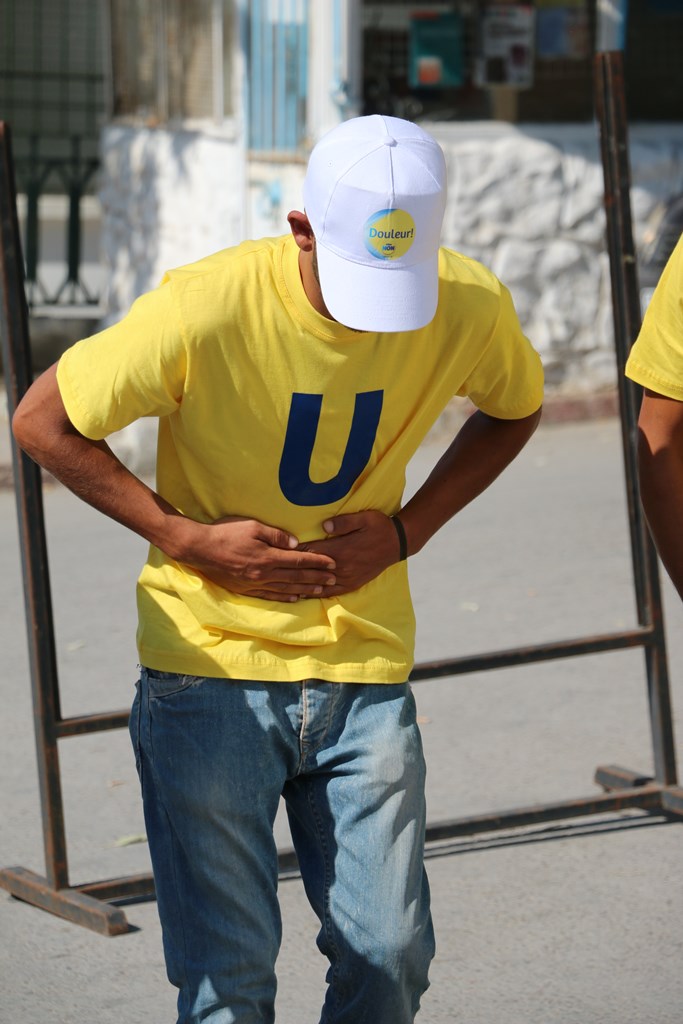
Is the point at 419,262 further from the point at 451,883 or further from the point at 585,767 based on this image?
the point at 585,767

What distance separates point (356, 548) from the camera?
269 centimetres

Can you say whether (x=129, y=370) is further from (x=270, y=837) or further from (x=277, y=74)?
(x=277, y=74)

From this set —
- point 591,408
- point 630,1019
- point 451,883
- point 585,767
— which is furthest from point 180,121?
point 630,1019

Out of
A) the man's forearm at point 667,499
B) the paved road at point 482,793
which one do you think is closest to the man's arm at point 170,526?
the man's forearm at point 667,499

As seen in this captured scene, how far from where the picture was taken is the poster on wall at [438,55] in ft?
32.5

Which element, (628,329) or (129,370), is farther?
(628,329)

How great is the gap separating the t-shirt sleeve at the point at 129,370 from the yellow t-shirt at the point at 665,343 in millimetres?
820

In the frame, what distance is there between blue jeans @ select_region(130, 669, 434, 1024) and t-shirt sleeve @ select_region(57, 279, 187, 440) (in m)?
0.46

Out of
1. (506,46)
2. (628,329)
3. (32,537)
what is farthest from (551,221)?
(32,537)

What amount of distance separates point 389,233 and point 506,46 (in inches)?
314

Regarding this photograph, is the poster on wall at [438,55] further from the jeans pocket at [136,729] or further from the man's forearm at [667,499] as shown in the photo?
the jeans pocket at [136,729]

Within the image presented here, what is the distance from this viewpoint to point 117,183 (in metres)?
11.4

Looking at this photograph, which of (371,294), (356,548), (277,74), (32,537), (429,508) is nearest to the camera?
(371,294)

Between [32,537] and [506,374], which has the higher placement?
[506,374]
